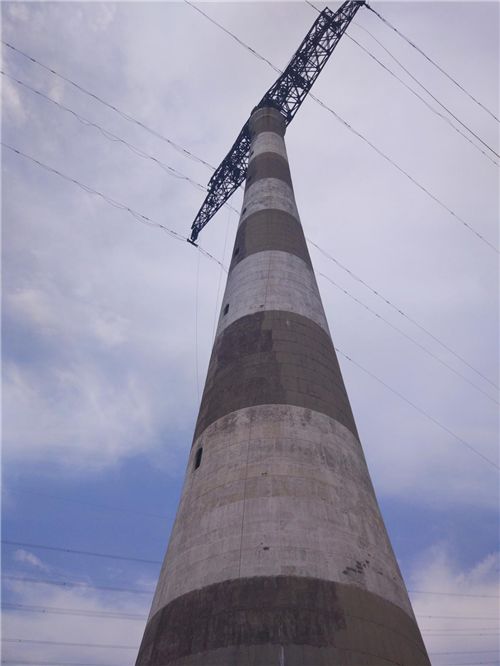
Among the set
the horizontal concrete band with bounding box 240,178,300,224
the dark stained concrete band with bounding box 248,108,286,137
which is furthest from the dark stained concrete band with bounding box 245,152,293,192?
the dark stained concrete band with bounding box 248,108,286,137

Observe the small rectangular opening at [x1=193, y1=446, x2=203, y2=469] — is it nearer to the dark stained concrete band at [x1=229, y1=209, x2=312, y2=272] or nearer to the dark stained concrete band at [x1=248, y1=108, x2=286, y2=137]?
the dark stained concrete band at [x1=229, y1=209, x2=312, y2=272]

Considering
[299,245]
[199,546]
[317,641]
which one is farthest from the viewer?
[299,245]

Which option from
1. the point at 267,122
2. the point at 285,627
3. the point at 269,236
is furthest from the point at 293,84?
the point at 285,627

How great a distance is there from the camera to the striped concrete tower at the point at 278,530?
10.4m

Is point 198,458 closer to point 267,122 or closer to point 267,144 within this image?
point 267,144

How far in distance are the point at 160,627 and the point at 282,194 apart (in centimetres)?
2187

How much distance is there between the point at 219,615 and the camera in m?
10.8

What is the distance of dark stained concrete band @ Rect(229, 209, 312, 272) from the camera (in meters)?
23.3

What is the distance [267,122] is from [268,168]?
9126 mm

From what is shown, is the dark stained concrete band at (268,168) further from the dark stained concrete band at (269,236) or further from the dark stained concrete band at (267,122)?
the dark stained concrete band at (267,122)

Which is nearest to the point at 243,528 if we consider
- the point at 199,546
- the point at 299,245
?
the point at 199,546

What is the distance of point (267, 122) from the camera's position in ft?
121

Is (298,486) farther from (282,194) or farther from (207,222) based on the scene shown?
(207,222)

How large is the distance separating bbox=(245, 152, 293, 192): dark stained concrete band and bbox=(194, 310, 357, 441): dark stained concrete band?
1317cm
